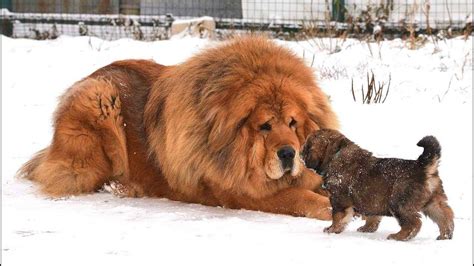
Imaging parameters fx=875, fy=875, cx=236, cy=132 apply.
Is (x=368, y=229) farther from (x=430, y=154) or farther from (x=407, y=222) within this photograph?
(x=430, y=154)

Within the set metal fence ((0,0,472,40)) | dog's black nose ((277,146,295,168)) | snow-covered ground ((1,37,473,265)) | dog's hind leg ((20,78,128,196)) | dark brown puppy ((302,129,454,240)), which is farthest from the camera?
metal fence ((0,0,472,40))

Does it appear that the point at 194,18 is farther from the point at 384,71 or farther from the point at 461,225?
the point at 461,225

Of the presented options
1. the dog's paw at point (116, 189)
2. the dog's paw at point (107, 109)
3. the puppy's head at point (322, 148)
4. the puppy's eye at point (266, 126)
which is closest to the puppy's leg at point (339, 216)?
the puppy's head at point (322, 148)

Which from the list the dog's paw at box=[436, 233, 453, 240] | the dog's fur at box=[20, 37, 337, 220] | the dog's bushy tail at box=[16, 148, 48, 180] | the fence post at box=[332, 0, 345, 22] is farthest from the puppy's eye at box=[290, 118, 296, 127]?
the fence post at box=[332, 0, 345, 22]

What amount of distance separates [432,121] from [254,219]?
312cm

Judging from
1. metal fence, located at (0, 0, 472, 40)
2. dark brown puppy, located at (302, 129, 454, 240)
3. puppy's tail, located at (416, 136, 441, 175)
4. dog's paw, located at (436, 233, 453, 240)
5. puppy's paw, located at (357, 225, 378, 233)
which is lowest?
puppy's paw, located at (357, 225, 378, 233)

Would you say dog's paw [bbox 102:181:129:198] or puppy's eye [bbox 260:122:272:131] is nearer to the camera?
puppy's eye [bbox 260:122:272:131]

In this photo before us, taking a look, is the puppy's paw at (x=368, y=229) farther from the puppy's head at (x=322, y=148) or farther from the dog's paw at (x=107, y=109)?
the dog's paw at (x=107, y=109)

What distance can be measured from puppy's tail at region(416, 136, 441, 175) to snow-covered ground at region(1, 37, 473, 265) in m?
0.41

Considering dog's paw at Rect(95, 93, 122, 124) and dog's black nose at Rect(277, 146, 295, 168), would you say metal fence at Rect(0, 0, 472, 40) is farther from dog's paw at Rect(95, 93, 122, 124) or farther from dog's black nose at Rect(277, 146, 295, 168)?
dog's black nose at Rect(277, 146, 295, 168)

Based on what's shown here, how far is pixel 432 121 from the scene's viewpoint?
8102 millimetres

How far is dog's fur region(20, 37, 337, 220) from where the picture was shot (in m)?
5.75

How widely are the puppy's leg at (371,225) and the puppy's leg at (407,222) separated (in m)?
0.35

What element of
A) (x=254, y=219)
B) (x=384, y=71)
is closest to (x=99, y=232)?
(x=254, y=219)
